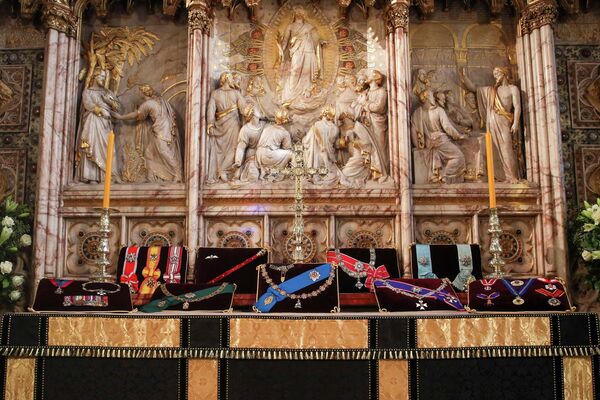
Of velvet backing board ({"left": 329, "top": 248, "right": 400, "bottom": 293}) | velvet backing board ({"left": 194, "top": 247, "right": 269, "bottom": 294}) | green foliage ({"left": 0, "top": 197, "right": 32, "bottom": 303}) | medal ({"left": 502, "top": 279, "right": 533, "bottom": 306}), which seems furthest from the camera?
green foliage ({"left": 0, "top": 197, "right": 32, "bottom": 303})

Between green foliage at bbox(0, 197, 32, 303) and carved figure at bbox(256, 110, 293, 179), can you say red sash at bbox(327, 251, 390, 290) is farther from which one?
green foliage at bbox(0, 197, 32, 303)

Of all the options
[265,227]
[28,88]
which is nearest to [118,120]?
[28,88]

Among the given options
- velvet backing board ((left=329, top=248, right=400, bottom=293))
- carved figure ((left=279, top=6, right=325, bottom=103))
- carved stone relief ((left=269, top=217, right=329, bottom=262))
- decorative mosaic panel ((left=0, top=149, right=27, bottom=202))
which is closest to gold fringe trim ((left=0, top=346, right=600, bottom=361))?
velvet backing board ((left=329, top=248, right=400, bottom=293))

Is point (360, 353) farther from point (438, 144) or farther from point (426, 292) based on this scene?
point (438, 144)

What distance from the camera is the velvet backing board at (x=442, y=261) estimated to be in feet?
24.0

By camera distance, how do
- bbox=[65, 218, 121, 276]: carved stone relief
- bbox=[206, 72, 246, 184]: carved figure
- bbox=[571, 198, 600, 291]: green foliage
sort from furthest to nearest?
bbox=[206, 72, 246, 184]: carved figure
bbox=[65, 218, 121, 276]: carved stone relief
bbox=[571, 198, 600, 291]: green foliage

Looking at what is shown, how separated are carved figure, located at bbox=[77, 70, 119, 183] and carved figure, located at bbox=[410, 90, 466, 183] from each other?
4.59 m

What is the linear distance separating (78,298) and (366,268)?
12.1ft

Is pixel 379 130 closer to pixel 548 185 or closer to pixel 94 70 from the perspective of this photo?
pixel 548 185

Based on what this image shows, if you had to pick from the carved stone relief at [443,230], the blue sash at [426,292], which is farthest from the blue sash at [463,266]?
the blue sash at [426,292]

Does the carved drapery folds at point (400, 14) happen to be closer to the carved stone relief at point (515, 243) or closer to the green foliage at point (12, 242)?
the carved stone relief at point (515, 243)

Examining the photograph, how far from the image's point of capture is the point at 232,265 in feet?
23.0

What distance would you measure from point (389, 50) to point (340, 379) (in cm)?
570

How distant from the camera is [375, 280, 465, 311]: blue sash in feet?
A: 16.3
